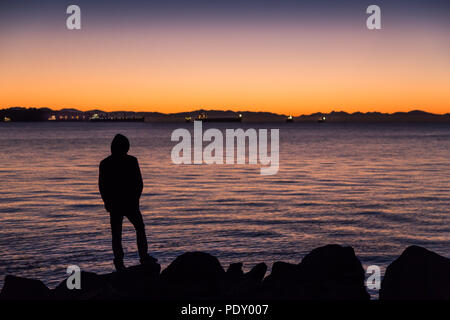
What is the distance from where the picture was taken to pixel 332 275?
25.1 ft

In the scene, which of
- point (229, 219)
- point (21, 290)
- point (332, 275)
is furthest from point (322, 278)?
point (229, 219)

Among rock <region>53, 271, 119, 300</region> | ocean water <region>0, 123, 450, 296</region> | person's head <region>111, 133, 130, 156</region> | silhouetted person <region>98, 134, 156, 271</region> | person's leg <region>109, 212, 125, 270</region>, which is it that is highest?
person's head <region>111, 133, 130, 156</region>

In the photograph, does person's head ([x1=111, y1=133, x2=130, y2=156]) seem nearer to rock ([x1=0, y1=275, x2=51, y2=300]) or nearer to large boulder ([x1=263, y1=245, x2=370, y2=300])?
rock ([x1=0, y1=275, x2=51, y2=300])

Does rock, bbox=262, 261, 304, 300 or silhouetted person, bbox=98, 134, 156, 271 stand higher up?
silhouetted person, bbox=98, 134, 156, 271

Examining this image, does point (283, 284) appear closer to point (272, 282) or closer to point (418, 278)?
point (272, 282)

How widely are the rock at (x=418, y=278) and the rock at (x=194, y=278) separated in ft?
8.19

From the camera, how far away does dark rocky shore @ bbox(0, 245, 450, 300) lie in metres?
7.00

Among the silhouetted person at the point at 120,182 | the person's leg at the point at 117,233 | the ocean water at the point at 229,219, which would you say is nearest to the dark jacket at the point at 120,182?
the silhouetted person at the point at 120,182

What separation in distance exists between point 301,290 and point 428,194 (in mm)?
17518

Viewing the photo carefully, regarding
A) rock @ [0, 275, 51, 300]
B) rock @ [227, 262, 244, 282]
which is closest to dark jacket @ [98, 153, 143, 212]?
rock @ [0, 275, 51, 300]

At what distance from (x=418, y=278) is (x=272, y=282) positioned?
206 cm
